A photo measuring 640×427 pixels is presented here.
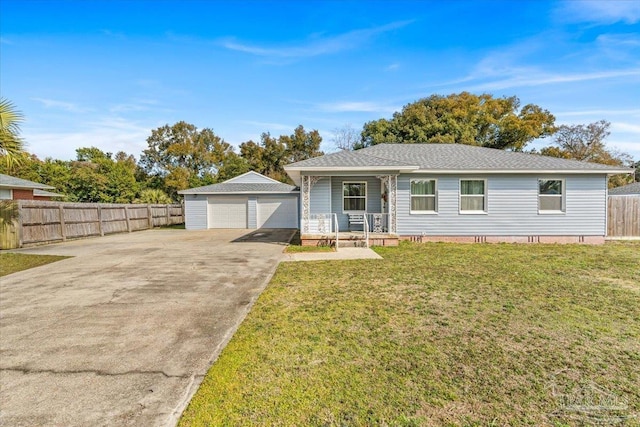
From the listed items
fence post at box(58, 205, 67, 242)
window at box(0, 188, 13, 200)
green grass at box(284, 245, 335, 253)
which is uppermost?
window at box(0, 188, 13, 200)

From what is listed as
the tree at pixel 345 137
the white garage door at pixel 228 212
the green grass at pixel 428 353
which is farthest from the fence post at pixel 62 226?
the tree at pixel 345 137

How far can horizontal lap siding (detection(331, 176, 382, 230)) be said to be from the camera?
1288cm

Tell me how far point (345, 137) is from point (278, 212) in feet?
61.8

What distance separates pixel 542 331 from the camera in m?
3.92

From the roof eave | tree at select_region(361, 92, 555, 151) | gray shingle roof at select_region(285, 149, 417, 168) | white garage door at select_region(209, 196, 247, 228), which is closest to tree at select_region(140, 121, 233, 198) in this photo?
white garage door at select_region(209, 196, 247, 228)

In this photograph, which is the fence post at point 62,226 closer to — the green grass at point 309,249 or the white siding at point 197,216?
the white siding at point 197,216

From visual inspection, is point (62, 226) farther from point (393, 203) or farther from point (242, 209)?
point (393, 203)

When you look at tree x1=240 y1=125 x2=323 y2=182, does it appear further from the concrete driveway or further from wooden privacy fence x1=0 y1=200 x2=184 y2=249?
the concrete driveway

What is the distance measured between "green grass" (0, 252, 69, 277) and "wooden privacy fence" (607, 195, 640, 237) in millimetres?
21135

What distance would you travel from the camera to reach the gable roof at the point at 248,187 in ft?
68.9

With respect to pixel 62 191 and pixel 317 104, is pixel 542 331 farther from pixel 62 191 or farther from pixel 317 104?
pixel 62 191

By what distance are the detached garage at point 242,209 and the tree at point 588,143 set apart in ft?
105

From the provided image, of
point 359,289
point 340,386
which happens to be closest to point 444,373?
point 340,386

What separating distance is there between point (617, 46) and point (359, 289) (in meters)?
16.1
